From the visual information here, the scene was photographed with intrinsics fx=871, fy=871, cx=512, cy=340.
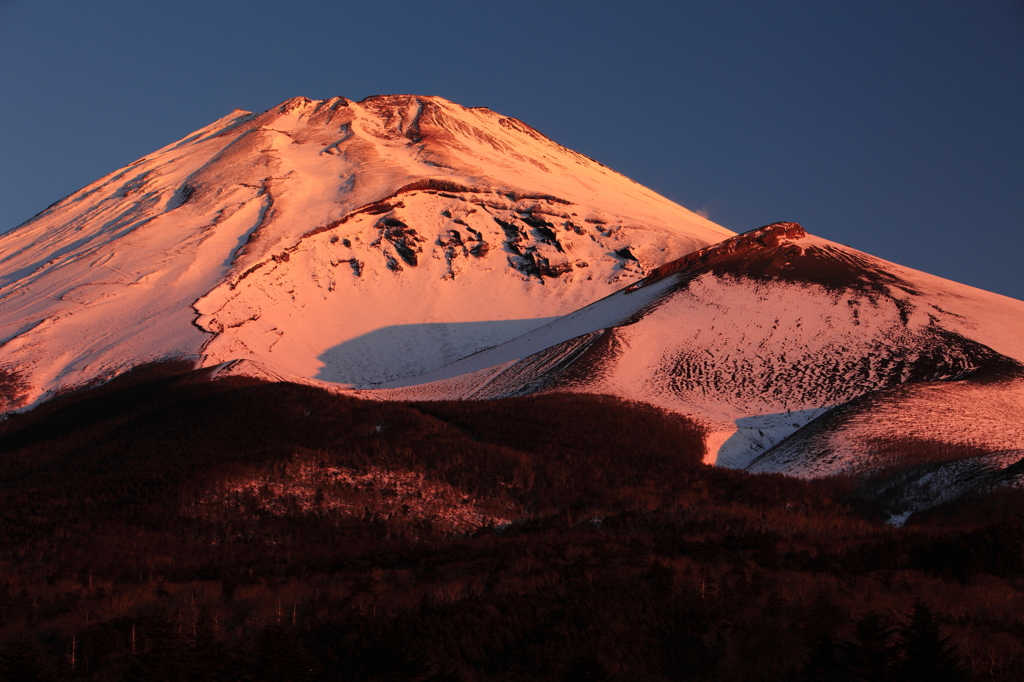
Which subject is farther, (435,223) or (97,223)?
(97,223)

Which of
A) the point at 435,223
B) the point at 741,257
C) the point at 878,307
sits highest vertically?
the point at 435,223

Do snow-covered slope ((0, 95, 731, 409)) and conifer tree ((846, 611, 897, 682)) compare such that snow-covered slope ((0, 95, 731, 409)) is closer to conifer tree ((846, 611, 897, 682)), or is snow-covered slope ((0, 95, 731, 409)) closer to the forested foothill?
the forested foothill

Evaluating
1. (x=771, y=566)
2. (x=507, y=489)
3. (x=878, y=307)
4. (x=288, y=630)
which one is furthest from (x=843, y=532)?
(x=878, y=307)

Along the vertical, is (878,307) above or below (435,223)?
below

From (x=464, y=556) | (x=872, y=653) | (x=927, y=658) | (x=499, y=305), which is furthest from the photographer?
(x=499, y=305)

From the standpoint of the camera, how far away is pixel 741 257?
82312 mm

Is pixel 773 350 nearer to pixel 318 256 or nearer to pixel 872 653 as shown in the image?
pixel 872 653

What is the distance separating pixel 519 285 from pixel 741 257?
81.9ft

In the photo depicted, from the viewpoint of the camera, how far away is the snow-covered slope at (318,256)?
7581 cm

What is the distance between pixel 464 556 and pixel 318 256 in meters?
68.8

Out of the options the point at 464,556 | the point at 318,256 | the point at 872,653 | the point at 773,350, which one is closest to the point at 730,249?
the point at 773,350

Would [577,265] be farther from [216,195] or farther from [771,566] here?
[771,566]

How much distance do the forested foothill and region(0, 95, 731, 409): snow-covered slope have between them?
23254mm

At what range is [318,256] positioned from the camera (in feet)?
303
